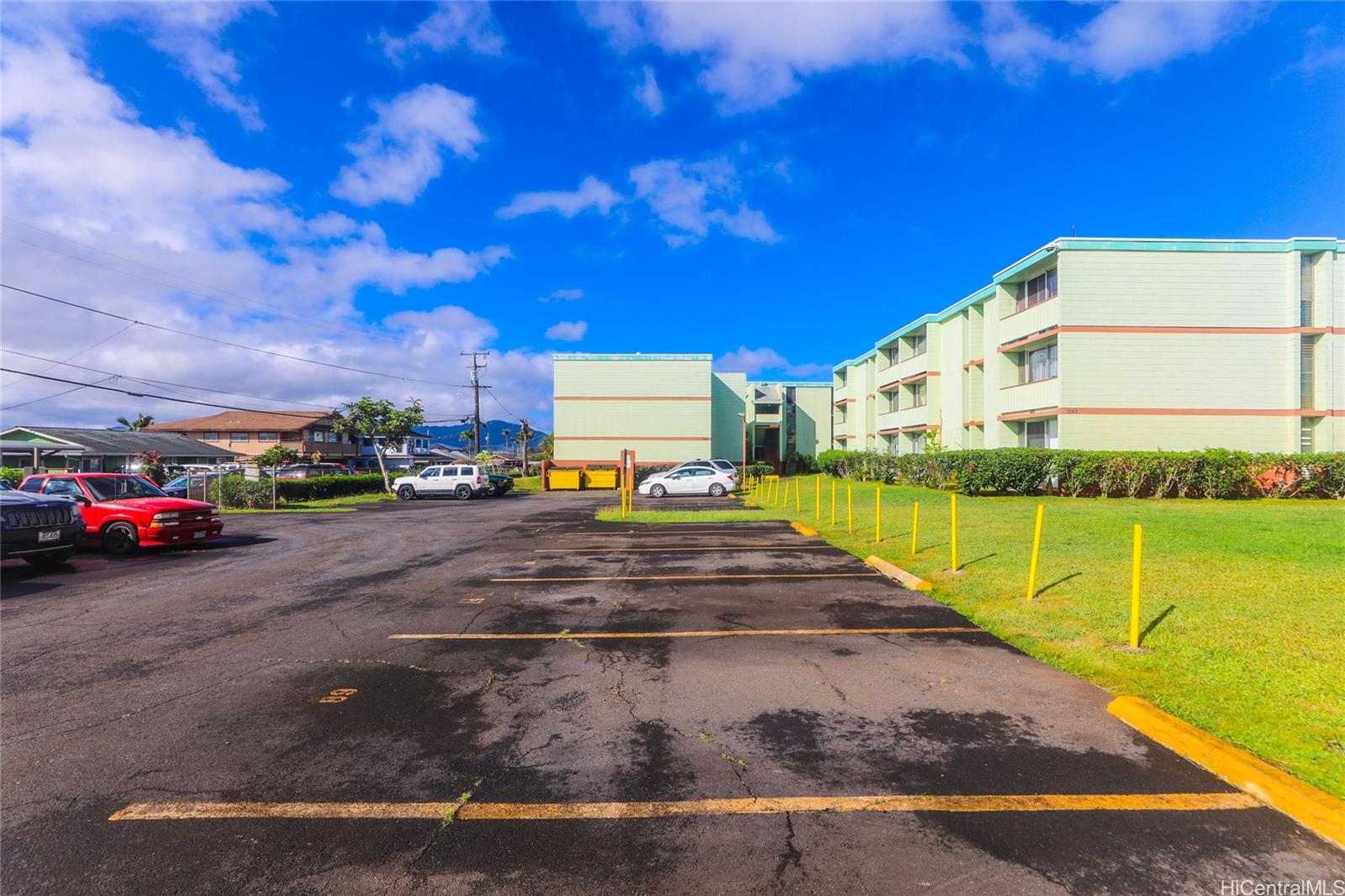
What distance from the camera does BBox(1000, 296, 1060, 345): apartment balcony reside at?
23.5 meters

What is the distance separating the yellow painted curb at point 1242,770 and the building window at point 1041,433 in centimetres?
2175

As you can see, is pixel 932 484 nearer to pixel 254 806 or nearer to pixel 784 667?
pixel 784 667

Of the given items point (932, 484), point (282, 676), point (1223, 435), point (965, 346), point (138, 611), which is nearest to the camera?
point (282, 676)

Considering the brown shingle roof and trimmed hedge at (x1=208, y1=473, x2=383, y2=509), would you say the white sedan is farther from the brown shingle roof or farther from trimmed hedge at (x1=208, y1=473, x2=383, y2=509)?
the brown shingle roof

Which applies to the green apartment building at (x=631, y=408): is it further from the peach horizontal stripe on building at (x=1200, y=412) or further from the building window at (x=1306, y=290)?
the building window at (x=1306, y=290)

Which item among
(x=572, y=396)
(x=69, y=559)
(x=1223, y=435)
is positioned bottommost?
(x=69, y=559)

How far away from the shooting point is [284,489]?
27672 millimetres

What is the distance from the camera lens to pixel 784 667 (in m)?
5.80

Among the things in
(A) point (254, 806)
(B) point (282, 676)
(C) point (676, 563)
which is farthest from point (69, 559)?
(A) point (254, 806)

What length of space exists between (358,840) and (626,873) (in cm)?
144

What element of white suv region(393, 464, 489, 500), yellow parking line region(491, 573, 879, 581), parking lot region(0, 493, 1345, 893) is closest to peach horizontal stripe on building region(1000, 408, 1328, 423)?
yellow parking line region(491, 573, 879, 581)

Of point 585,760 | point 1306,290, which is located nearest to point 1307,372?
point 1306,290

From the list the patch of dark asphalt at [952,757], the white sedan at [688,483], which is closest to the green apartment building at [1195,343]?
the white sedan at [688,483]
